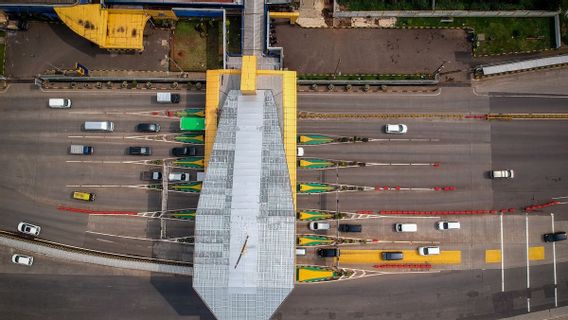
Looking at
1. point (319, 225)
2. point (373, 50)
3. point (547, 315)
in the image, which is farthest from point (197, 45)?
point (547, 315)

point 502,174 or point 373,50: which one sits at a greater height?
point 373,50

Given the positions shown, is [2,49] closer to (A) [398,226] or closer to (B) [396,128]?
(B) [396,128]

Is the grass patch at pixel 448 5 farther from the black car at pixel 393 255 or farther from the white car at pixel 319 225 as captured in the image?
the black car at pixel 393 255

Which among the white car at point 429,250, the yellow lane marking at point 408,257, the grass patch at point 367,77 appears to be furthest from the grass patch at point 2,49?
the white car at point 429,250

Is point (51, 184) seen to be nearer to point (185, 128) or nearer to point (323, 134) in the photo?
point (185, 128)

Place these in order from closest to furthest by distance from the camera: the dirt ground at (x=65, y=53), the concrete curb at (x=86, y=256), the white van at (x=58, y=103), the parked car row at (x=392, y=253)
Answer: the concrete curb at (x=86, y=256)
the parked car row at (x=392, y=253)
the white van at (x=58, y=103)
the dirt ground at (x=65, y=53)

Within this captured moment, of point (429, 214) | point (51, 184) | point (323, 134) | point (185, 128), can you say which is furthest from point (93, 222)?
point (429, 214)
